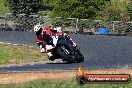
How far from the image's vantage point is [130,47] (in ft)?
111

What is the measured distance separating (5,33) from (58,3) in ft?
29.1

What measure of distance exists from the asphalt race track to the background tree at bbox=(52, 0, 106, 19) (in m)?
6.89

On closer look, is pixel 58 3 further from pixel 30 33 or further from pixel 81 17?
pixel 30 33

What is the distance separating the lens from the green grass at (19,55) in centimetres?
2856

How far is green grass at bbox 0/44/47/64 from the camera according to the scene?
93.7 ft

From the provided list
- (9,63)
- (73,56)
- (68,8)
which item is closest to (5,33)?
(68,8)

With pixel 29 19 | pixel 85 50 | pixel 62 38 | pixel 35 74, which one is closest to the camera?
pixel 35 74

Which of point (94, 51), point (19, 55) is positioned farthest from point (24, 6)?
point (19, 55)

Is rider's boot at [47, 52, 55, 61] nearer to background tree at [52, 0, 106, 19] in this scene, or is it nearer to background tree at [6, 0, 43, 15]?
background tree at [52, 0, 106, 19]

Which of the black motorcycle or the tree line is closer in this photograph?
the black motorcycle

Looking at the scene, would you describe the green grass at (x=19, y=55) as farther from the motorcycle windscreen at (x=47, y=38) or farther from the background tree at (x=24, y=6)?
the background tree at (x=24, y=6)

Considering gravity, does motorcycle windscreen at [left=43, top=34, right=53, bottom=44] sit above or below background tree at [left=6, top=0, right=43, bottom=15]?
above

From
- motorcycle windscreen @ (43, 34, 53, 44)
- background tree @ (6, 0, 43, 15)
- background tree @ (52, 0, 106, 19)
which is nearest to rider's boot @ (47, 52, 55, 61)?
motorcycle windscreen @ (43, 34, 53, 44)

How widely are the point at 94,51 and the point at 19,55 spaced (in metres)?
5.12
